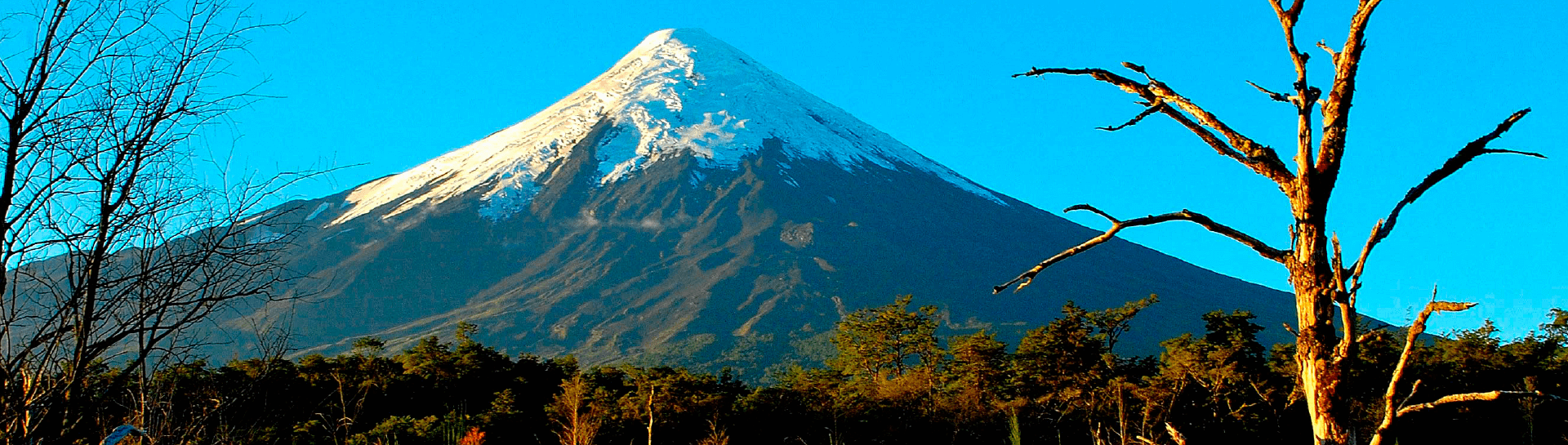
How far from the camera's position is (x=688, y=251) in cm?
15288

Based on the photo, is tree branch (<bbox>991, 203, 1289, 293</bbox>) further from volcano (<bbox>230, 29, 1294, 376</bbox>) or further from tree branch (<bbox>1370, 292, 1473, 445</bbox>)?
volcano (<bbox>230, 29, 1294, 376</bbox>)

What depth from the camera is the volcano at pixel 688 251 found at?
129 m

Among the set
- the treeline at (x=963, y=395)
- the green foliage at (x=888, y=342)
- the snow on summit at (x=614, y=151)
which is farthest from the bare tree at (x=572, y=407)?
the snow on summit at (x=614, y=151)

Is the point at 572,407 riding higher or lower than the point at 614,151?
lower

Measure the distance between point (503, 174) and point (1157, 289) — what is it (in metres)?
105

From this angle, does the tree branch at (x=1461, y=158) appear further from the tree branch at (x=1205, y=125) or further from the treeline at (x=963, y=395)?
the treeline at (x=963, y=395)

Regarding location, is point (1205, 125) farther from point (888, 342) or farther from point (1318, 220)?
point (888, 342)

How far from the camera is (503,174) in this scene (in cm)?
17400

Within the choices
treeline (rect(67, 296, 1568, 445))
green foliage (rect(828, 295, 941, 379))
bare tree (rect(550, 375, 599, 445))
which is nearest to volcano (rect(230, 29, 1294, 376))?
green foliage (rect(828, 295, 941, 379))

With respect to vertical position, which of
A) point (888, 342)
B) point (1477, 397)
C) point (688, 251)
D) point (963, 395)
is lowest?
point (963, 395)

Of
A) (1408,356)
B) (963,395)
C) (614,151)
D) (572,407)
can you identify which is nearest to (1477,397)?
(1408,356)

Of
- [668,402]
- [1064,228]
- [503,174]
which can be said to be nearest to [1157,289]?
[1064,228]

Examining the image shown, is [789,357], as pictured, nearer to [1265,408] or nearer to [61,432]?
[1265,408]

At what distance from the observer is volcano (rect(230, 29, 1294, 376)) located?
128625 mm
